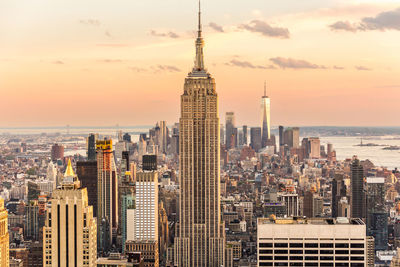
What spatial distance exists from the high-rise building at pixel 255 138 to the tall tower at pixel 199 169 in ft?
5.72

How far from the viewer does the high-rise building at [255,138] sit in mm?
32372

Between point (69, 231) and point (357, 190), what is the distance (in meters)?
19.3

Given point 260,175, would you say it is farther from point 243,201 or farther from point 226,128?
point 226,128

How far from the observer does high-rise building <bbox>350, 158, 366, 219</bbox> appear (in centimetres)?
2945

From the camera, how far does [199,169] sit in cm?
3453

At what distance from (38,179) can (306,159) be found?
14.3 meters

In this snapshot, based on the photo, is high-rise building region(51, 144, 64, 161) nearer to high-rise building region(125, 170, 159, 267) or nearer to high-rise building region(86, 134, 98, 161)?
high-rise building region(86, 134, 98, 161)

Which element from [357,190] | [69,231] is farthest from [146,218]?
[69,231]

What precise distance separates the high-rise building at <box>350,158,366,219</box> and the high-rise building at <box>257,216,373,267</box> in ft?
40.9

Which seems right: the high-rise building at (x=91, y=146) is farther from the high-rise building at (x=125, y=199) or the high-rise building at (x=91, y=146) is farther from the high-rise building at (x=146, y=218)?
the high-rise building at (x=146, y=218)

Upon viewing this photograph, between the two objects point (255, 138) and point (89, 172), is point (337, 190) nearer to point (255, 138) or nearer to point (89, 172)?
point (255, 138)

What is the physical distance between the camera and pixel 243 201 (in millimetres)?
37438

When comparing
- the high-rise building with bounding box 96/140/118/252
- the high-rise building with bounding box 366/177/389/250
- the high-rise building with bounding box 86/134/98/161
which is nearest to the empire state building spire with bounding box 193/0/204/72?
the high-rise building with bounding box 96/140/118/252

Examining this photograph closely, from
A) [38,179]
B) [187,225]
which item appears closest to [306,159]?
[187,225]
